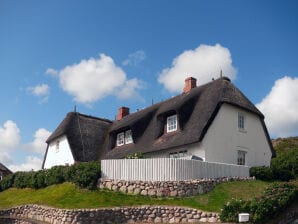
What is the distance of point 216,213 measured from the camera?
70.2 ft

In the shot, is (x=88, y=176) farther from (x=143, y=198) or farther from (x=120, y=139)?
(x=120, y=139)

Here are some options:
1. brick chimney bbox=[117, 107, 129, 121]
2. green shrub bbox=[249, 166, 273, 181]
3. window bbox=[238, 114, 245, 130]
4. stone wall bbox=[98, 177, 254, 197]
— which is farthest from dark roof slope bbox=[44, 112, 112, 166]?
green shrub bbox=[249, 166, 273, 181]

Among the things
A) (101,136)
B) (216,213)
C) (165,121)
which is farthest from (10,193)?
(216,213)

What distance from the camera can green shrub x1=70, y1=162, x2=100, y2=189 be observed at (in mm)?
26828

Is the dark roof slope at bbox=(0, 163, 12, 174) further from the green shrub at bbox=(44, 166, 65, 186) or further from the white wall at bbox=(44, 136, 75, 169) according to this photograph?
the green shrub at bbox=(44, 166, 65, 186)

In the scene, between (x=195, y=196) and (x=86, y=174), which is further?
(x=86, y=174)

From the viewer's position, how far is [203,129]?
96.9 ft

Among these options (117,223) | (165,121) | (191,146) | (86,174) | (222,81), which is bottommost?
(117,223)

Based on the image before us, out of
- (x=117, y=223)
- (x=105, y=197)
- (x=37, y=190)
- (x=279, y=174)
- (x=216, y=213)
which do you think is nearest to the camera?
(x=216, y=213)

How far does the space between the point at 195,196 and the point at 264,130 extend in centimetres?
1382

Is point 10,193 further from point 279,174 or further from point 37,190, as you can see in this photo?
point 279,174

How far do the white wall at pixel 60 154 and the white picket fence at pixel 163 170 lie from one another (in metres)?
13.7

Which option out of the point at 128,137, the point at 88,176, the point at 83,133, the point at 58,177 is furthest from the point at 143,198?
the point at 83,133

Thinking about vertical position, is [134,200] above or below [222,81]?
below
